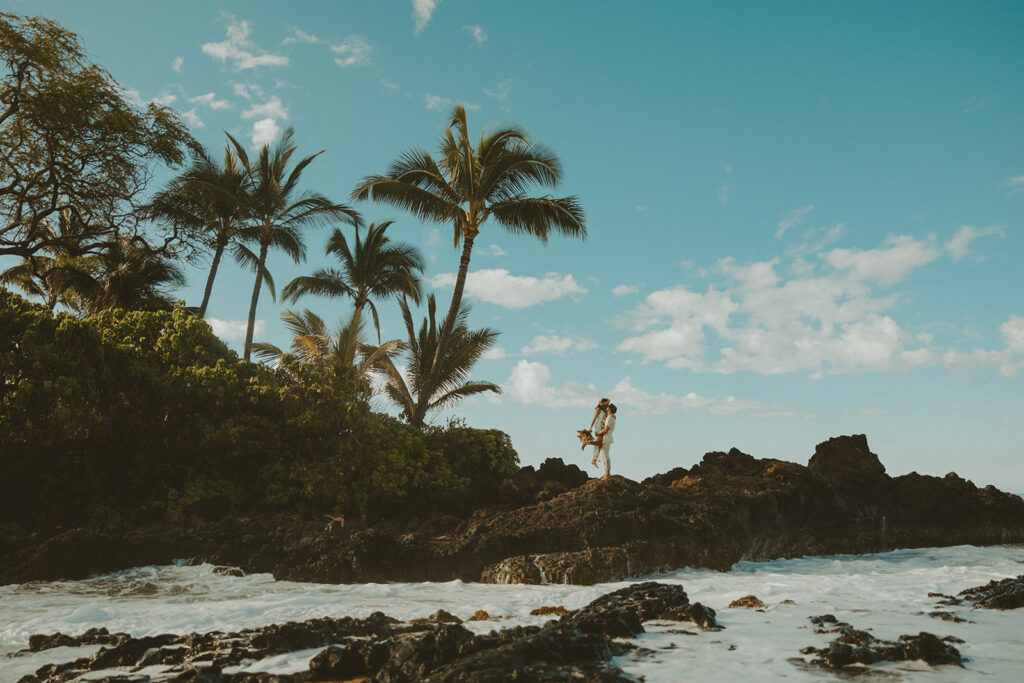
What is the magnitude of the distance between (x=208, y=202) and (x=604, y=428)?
44.9ft

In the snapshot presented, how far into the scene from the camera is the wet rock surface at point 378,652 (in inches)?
166

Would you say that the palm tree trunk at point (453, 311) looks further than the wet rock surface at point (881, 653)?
Yes

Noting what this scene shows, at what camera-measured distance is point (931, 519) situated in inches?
562

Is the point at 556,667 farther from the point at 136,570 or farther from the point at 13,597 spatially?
the point at 136,570

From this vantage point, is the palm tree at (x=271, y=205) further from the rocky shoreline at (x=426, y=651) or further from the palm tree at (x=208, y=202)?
the rocky shoreline at (x=426, y=651)

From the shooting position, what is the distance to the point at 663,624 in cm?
580

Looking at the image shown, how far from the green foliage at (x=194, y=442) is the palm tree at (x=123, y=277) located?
225 inches

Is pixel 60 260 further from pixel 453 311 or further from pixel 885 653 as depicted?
pixel 885 653

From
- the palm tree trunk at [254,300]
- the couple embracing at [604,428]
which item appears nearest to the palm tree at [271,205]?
the palm tree trunk at [254,300]

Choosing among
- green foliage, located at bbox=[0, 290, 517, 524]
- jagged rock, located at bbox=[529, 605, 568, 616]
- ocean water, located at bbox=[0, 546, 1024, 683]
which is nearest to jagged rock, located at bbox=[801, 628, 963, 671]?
ocean water, located at bbox=[0, 546, 1024, 683]

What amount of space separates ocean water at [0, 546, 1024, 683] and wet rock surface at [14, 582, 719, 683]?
185 mm

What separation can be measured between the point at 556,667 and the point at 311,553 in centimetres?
630

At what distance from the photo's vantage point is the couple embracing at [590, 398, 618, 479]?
12859 millimetres

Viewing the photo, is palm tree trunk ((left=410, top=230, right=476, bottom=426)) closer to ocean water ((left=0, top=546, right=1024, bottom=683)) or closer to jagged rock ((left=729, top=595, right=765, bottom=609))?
ocean water ((left=0, top=546, right=1024, bottom=683))
